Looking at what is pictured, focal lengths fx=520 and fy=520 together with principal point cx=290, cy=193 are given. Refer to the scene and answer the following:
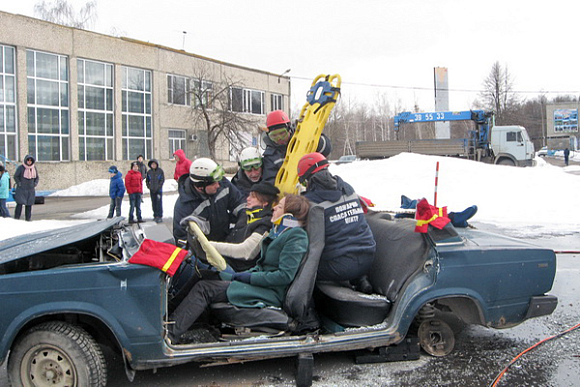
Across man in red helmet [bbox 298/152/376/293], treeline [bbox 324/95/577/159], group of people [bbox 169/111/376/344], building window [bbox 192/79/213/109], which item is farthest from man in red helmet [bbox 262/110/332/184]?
treeline [bbox 324/95/577/159]

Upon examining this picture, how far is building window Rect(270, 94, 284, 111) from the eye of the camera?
146ft

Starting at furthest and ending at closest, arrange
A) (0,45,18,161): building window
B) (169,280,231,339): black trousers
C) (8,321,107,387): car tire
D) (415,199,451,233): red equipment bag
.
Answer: (0,45,18,161): building window → (415,199,451,233): red equipment bag → (169,280,231,339): black trousers → (8,321,107,387): car tire

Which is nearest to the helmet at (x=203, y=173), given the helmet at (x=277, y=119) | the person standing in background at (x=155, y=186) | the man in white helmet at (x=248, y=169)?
the man in white helmet at (x=248, y=169)

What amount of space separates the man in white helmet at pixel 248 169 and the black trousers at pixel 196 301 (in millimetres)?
1763

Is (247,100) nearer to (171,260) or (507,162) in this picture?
(507,162)

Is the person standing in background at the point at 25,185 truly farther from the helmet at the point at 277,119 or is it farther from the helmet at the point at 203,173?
the helmet at the point at 203,173

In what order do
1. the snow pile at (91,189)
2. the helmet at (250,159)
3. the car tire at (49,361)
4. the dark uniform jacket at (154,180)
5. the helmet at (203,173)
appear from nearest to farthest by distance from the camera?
the car tire at (49,361) < the helmet at (203,173) < the helmet at (250,159) < the dark uniform jacket at (154,180) < the snow pile at (91,189)

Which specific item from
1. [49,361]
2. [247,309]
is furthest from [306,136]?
[49,361]

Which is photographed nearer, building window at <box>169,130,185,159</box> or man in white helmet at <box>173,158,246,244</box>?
man in white helmet at <box>173,158,246,244</box>

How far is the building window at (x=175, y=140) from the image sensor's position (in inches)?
1423

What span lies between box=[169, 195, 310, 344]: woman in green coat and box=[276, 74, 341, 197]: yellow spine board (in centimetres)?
109

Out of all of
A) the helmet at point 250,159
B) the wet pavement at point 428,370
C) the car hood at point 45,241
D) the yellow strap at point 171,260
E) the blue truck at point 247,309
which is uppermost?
the helmet at point 250,159

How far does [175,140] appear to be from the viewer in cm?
3653

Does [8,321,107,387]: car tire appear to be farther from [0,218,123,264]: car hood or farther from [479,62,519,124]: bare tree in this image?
[479,62,519,124]: bare tree
